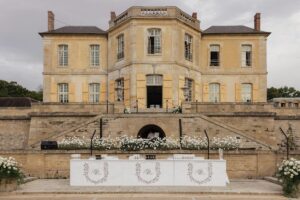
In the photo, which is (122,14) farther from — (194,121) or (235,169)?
(235,169)

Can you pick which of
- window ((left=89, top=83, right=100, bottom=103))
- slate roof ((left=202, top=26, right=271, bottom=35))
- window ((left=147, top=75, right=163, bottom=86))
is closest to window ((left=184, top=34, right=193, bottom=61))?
slate roof ((left=202, top=26, right=271, bottom=35))

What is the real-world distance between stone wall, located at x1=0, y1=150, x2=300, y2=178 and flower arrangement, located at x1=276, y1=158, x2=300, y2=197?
4.39 meters

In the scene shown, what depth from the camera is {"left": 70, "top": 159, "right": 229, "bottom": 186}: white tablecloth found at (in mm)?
15523

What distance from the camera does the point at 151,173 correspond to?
1558 cm

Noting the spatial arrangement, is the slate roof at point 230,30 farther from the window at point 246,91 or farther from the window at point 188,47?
the window at point 246,91

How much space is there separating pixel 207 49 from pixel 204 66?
1355 mm

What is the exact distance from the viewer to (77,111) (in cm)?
2644

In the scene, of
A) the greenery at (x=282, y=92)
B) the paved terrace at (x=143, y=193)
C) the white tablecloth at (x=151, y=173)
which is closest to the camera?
the paved terrace at (x=143, y=193)

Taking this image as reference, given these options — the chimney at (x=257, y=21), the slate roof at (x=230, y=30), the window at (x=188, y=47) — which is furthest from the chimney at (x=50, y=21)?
the chimney at (x=257, y=21)

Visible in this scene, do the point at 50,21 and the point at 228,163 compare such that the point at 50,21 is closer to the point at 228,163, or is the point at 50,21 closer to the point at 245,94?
the point at 245,94

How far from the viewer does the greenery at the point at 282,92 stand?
230 feet

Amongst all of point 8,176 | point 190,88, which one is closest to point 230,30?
point 190,88

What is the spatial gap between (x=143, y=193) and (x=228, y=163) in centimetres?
598

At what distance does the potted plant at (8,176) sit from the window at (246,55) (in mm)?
23127
